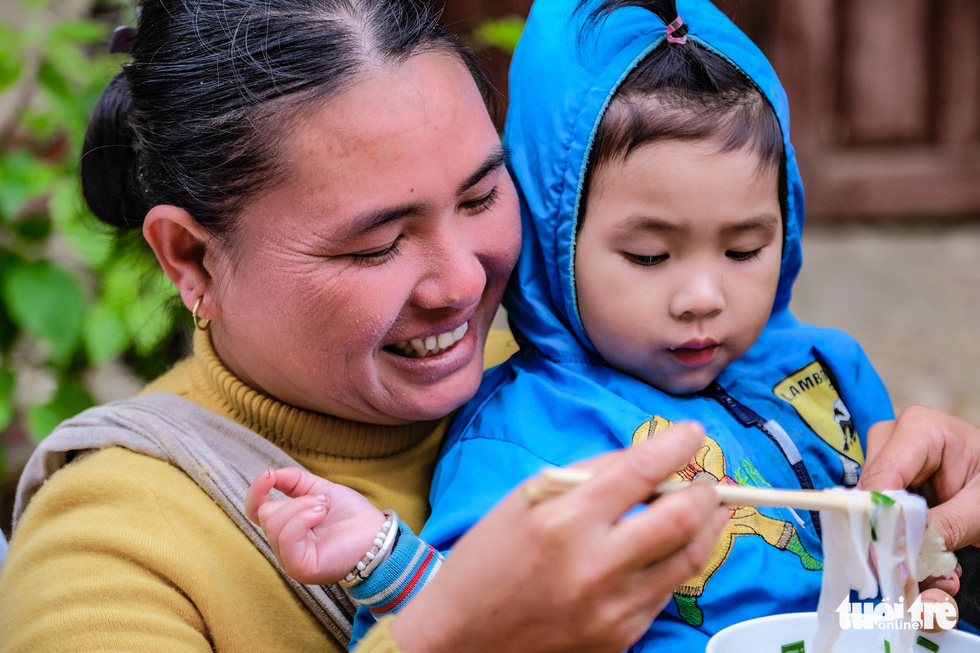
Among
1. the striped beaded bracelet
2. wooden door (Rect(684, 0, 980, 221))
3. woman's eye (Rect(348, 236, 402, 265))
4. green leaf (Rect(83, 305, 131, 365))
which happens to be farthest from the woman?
wooden door (Rect(684, 0, 980, 221))

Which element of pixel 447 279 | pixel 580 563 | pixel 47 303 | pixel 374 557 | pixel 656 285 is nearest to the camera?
pixel 580 563

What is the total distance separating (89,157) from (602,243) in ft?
3.24

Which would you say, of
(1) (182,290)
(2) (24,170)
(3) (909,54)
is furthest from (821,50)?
(1) (182,290)

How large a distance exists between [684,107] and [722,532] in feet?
2.22

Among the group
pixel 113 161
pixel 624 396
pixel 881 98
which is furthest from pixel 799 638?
pixel 881 98

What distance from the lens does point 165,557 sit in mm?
1341

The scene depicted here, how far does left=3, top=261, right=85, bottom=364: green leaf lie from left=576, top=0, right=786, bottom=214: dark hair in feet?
5.71

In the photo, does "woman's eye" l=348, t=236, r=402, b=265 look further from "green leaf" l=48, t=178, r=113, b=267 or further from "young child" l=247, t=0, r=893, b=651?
"green leaf" l=48, t=178, r=113, b=267

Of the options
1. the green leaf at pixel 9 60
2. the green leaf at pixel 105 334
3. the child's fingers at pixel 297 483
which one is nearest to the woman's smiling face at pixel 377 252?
the child's fingers at pixel 297 483

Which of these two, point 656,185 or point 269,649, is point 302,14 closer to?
point 656,185

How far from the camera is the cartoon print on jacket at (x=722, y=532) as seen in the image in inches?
54.4

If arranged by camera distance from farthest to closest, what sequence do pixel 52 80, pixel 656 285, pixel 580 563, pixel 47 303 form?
pixel 52 80, pixel 47 303, pixel 656 285, pixel 580 563

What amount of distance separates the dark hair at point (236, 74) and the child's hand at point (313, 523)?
1.47 ft

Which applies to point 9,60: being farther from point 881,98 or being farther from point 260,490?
point 881,98
